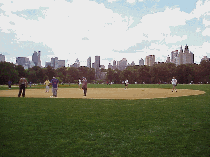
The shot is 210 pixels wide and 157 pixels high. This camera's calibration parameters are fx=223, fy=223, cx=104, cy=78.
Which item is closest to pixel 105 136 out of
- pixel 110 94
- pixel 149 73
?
pixel 110 94

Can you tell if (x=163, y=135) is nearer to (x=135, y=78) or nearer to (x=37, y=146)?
(x=37, y=146)

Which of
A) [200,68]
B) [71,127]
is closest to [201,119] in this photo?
[71,127]

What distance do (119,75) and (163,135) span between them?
13887 centimetres

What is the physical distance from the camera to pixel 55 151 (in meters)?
6.26

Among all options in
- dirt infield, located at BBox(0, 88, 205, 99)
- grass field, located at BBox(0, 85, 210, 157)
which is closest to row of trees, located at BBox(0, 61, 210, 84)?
dirt infield, located at BBox(0, 88, 205, 99)

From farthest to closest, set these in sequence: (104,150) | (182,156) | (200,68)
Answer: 1. (200,68)
2. (104,150)
3. (182,156)

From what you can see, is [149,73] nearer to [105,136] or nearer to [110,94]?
[110,94]

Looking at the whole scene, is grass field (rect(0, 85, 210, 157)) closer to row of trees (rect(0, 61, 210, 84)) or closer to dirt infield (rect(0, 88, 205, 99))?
dirt infield (rect(0, 88, 205, 99))

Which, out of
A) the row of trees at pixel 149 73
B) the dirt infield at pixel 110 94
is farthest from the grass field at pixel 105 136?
the row of trees at pixel 149 73

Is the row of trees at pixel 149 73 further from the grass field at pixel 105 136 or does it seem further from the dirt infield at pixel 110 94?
the grass field at pixel 105 136

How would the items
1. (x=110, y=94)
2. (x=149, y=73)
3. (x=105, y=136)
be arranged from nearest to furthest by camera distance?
1. (x=105, y=136)
2. (x=110, y=94)
3. (x=149, y=73)

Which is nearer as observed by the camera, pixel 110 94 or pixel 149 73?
pixel 110 94

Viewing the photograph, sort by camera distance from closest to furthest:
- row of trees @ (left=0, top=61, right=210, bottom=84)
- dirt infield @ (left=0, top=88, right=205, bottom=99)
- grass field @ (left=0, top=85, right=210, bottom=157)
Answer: grass field @ (left=0, top=85, right=210, bottom=157), dirt infield @ (left=0, top=88, right=205, bottom=99), row of trees @ (left=0, top=61, right=210, bottom=84)

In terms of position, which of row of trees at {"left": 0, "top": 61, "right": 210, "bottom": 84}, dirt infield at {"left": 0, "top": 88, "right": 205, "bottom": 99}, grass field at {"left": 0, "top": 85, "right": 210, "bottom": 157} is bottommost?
grass field at {"left": 0, "top": 85, "right": 210, "bottom": 157}
